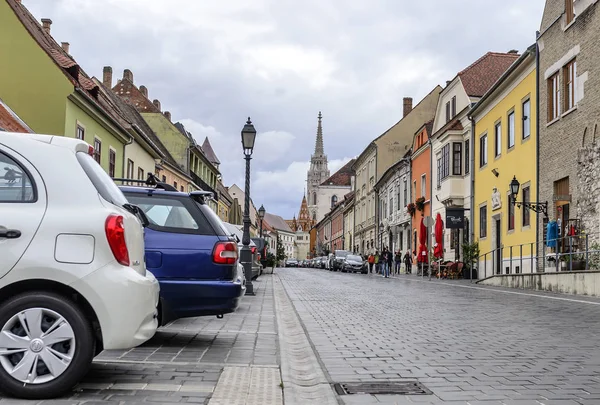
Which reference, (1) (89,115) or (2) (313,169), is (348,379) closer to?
(1) (89,115)

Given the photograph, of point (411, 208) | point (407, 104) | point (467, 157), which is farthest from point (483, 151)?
point (407, 104)

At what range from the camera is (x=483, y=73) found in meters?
38.5

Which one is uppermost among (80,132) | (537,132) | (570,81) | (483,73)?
(483,73)

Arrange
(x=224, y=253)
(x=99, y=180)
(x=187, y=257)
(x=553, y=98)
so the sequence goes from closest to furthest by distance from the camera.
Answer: (x=99, y=180) → (x=187, y=257) → (x=224, y=253) → (x=553, y=98)

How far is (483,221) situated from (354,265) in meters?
17.8

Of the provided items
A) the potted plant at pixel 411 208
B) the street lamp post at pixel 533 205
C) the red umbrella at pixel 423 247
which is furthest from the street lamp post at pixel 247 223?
the potted plant at pixel 411 208

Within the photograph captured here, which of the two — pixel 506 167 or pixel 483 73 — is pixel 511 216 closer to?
pixel 506 167

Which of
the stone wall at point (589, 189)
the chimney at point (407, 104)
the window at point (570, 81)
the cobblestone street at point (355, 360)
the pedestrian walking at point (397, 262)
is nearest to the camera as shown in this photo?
the cobblestone street at point (355, 360)

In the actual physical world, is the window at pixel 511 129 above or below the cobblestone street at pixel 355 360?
above

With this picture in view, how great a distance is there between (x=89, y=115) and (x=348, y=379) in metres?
22.9

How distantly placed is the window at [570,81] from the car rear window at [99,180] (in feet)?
→ 67.8

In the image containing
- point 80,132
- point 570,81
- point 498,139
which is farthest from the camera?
point 498,139

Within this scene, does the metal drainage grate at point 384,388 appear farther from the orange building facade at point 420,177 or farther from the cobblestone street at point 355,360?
the orange building facade at point 420,177

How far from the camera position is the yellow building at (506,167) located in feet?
87.3
